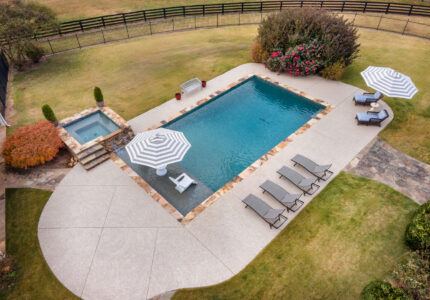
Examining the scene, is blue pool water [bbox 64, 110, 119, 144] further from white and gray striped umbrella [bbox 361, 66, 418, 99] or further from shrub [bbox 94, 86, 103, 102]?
white and gray striped umbrella [bbox 361, 66, 418, 99]

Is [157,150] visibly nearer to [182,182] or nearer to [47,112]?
[182,182]

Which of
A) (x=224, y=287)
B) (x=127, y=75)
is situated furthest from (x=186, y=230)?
(x=127, y=75)

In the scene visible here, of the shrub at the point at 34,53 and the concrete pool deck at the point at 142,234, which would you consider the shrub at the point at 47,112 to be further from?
the shrub at the point at 34,53

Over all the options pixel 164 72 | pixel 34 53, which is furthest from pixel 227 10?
pixel 34 53

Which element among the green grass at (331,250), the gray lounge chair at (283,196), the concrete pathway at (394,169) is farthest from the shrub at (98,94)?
the concrete pathway at (394,169)

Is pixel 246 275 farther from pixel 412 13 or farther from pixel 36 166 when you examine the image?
pixel 412 13

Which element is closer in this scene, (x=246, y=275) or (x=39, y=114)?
(x=246, y=275)
